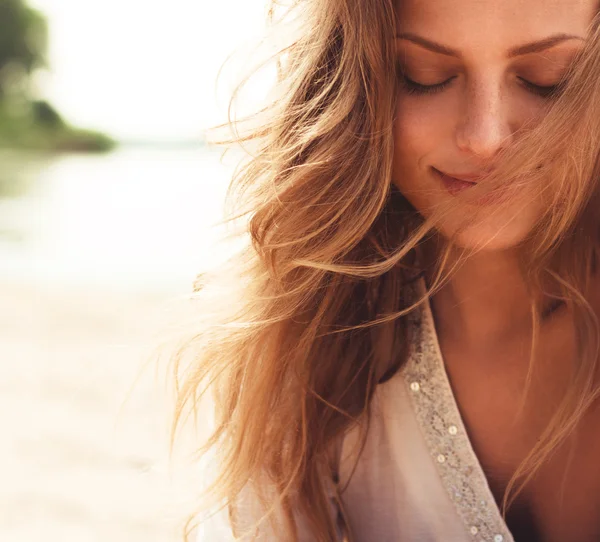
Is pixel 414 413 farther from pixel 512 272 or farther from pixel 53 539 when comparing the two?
pixel 53 539

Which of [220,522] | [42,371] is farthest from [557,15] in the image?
[42,371]

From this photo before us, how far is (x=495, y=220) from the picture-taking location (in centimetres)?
137

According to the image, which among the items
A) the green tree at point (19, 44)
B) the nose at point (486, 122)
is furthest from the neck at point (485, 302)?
the green tree at point (19, 44)

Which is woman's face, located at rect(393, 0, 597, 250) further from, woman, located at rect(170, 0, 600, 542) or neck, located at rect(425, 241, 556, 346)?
neck, located at rect(425, 241, 556, 346)

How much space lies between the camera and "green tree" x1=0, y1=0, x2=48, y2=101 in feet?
92.5

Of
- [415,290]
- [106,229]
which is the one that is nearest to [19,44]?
[106,229]

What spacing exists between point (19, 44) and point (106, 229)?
23167mm

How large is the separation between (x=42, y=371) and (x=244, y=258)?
117 inches

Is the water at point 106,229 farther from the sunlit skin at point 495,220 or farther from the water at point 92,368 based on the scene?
the sunlit skin at point 495,220

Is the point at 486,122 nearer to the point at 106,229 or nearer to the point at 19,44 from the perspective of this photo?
the point at 106,229

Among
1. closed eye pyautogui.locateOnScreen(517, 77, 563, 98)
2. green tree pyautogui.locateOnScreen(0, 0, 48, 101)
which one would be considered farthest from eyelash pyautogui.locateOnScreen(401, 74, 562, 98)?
green tree pyautogui.locateOnScreen(0, 0, 48, 101)

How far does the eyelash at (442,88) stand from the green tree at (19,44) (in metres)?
28.7

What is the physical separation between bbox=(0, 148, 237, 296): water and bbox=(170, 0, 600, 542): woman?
0.84 feet

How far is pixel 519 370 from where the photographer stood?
1641 mm
